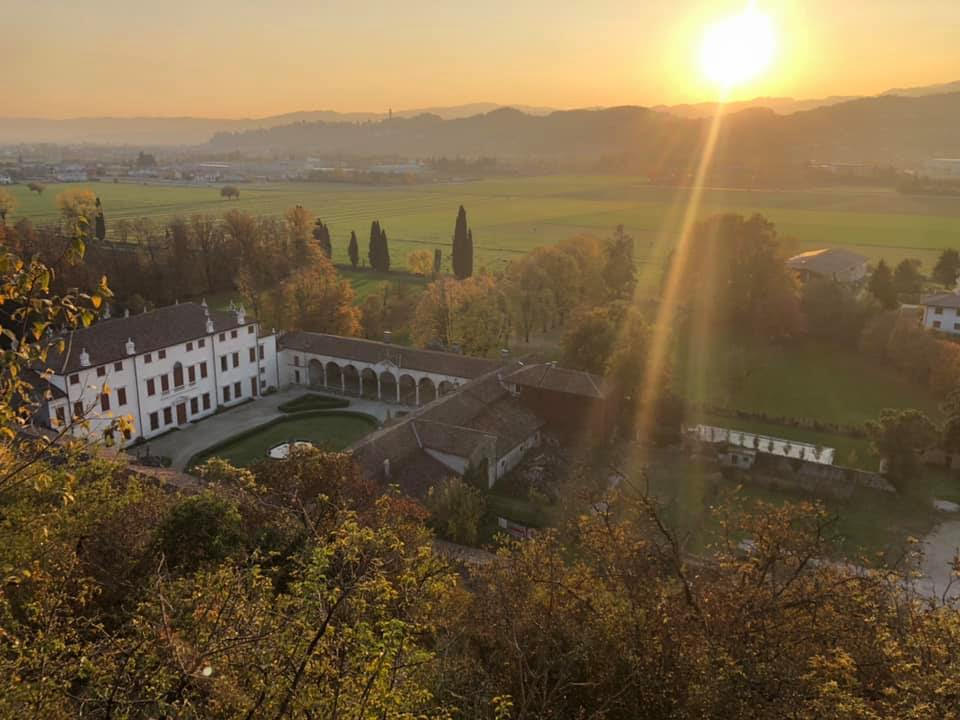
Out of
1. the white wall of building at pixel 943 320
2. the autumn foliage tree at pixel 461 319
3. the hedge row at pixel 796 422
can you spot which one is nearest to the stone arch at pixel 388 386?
the autumn foliage tree at pixel 461 319

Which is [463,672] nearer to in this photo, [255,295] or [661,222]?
[255,295]

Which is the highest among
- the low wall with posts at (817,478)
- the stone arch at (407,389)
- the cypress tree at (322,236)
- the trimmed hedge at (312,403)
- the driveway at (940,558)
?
the cypress tree at (322,236)

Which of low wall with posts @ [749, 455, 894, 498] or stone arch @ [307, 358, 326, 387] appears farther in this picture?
stone arch @ [307, 358, 326, 387]

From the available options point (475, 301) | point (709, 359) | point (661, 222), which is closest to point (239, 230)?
point (475, 301)

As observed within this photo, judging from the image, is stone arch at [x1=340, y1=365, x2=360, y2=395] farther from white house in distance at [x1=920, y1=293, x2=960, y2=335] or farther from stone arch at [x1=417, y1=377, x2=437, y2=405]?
white house in distance at [x1=920, y1=293, x2=960, y2=335]

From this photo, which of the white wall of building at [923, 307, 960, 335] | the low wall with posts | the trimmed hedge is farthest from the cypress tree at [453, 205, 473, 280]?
the low wall with posts

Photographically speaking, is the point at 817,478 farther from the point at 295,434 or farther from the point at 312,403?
the point at 312,403

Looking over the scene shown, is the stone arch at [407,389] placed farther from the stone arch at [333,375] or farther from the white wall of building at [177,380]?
the white wall of building at [177,380]
